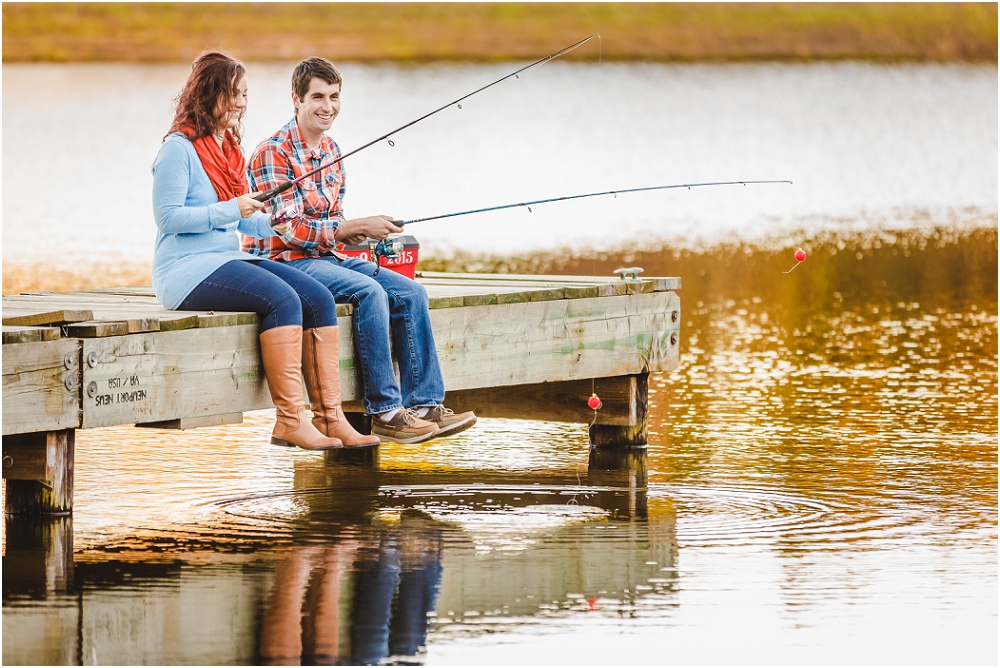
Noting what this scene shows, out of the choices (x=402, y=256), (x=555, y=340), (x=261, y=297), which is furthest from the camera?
(x=555, y=340)

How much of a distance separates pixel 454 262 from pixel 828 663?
35.3 feet

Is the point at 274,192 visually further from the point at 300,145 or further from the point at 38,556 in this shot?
the point at 38,556

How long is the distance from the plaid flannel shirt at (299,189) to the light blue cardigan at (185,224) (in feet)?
0.51

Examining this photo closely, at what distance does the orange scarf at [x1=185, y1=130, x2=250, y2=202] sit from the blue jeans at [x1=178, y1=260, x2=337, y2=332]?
0.23 m

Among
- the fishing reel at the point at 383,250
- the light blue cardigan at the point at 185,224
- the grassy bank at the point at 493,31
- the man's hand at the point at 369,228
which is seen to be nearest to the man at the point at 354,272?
the man's hand at the point at 369,228

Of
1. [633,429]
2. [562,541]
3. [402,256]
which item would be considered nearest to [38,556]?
[562,541]

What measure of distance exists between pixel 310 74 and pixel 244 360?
0.94 metres

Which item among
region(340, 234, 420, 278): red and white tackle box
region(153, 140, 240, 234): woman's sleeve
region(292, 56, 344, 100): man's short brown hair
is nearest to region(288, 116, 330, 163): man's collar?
region(292, 56, 344, 100): man's short brown hair

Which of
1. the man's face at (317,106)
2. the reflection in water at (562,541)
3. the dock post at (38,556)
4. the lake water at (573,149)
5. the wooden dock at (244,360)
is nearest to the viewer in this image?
the reflection in water at (562,541)

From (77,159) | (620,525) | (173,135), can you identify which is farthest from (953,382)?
(77,159)

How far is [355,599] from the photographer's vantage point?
17.0ft

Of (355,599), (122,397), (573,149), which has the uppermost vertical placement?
(573,149)

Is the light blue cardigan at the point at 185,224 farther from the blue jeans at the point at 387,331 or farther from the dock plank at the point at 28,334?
the dock plank at the point at 28,334

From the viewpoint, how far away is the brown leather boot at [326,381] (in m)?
6.35
